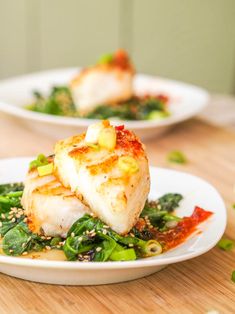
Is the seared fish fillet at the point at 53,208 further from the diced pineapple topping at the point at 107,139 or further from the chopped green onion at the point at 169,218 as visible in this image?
the chopped green onion at the point at 169,218

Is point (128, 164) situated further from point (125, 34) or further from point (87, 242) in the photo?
point (125, 34)

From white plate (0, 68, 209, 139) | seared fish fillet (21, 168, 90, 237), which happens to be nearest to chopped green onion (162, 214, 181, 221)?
seared fish fillet (21, 168, 90, 237)

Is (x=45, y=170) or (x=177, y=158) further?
(x=177, y=158)

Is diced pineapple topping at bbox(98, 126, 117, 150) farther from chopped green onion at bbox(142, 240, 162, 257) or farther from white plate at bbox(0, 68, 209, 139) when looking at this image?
white plate at bbox(0, 68, 209, 139)

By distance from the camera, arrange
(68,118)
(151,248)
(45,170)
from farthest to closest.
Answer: (68,118), (45,170), (151,248)

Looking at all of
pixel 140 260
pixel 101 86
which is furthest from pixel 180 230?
pixel 101 86

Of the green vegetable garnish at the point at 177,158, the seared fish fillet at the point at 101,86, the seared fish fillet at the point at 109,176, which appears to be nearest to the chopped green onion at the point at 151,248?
the seared fish fillet at the point at 109,176

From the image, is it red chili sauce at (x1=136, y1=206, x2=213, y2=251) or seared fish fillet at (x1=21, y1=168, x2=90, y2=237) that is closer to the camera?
seared fish fillet at (x1=21, y1=168, x2=90, y2=237)
